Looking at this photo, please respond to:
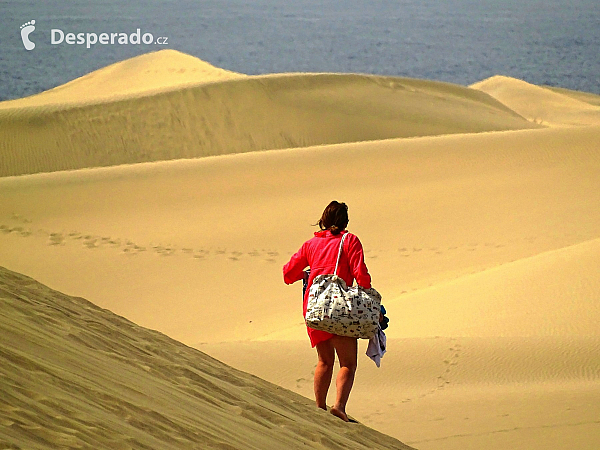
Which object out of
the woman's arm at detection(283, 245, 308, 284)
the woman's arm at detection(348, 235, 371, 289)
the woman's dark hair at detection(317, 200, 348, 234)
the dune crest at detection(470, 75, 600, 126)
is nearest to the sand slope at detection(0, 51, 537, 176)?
the dune crest at detection(470, 75, 600, 126)

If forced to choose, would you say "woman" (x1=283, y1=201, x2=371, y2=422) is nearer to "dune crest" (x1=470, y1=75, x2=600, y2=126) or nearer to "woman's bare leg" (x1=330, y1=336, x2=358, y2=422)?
"woman's bare leg" (x1=330, y1=336, x2=358, y2=422)

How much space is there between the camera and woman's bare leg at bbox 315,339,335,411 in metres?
4.61

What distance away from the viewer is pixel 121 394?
12.5ft

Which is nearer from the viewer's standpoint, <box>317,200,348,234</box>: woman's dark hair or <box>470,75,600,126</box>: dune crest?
<box>317,200,348,234</box>: woman's dark hair

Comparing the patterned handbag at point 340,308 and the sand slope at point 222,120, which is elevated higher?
the sand slope at point 222,120

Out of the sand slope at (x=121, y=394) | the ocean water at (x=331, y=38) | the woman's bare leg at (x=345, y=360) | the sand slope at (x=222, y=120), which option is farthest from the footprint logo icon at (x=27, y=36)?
the woman's bare leg at (x=345, y=360)

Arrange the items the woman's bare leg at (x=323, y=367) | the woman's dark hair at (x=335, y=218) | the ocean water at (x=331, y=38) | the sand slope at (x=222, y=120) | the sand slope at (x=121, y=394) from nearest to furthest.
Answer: the sand slope at (x=121, y=394)
the woman's dark hair at (x=335, y=218)
the woman's bare leg at (x=323, y=367)
the sand slope at (x=222, y=120)
the ocean water at (x=331, y=38)

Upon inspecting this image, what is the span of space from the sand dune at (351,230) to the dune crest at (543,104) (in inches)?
591

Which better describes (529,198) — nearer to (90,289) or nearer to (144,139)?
(90,289)

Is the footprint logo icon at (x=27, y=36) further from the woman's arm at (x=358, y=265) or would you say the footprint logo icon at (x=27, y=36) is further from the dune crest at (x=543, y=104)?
the woman's arm at (x=358, y=265)

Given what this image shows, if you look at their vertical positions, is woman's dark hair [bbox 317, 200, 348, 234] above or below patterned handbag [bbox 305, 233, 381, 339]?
above

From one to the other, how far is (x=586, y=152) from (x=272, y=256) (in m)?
8.57

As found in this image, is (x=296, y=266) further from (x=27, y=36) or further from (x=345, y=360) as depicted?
(x=27, y=36)

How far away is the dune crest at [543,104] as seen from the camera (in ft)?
138
